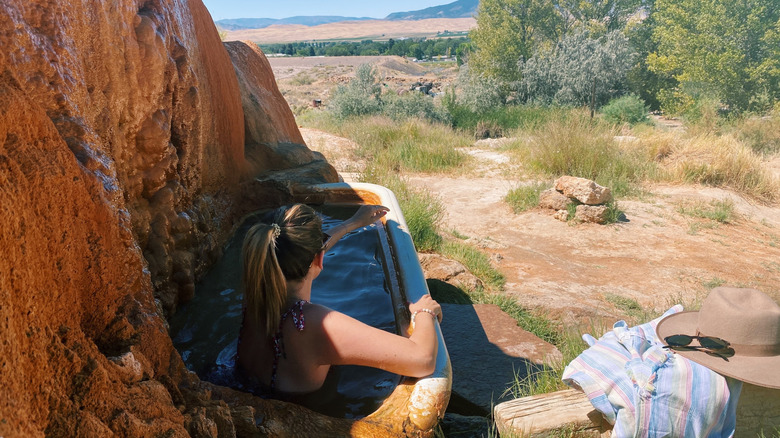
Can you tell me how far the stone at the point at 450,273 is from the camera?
190 inches

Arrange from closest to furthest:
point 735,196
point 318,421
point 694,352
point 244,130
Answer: point 318,421, point 694,352, point 244,130, point 735,196

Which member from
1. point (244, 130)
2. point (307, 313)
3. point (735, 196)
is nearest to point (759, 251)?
point (735, 196)

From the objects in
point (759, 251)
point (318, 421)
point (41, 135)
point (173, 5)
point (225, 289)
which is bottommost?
point (759, 251)

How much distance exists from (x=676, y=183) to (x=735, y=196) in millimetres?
753

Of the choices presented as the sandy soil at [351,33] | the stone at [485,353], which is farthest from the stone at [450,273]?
the sandy soil at [351,33]

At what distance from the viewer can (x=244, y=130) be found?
476 cm

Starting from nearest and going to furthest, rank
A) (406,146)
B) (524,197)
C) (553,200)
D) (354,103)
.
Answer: (553,200), (524,197), (406,146), (354,103)

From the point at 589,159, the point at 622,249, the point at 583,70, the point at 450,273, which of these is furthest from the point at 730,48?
the point at 450,273

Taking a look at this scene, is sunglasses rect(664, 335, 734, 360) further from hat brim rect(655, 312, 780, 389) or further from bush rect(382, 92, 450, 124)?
bush rect(382, 92, 450, 124)

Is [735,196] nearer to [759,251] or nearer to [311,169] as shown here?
[759,251]

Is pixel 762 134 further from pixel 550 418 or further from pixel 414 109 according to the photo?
pixel 550 418

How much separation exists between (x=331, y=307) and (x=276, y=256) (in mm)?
1170

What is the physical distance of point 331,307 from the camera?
11.0 feet

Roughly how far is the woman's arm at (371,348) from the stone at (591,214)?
5085mm
